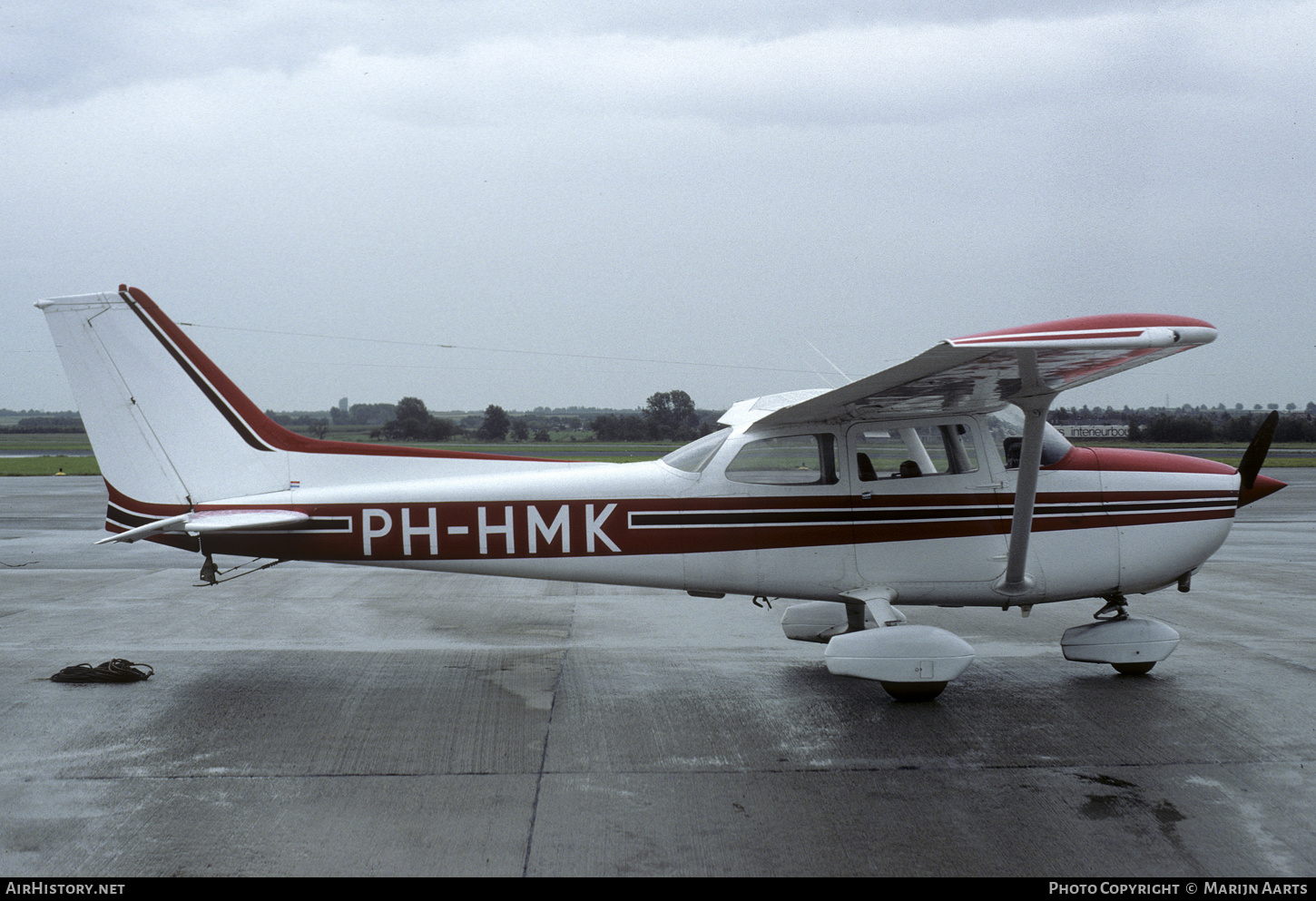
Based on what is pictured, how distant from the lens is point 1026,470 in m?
6.23

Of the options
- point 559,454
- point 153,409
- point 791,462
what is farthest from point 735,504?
point 559,454

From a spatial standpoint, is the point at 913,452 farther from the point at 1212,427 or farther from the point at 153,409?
the point at 1212,427

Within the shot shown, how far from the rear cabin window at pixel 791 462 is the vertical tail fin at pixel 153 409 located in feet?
11.3

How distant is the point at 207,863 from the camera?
13.2 feet

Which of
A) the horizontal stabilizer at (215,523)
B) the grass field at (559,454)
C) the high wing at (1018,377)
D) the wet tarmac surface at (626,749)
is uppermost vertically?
the high wing at (1018,377)

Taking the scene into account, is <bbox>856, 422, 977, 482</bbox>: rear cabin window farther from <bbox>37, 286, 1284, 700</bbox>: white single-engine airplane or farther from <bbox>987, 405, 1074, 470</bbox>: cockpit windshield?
<bbox>987, 405, 1074, 470</bbox>: cockpit windshield

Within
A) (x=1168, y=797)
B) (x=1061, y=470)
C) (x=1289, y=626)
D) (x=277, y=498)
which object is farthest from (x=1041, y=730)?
(x=277, y=498)

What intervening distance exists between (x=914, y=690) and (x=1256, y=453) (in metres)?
3.17

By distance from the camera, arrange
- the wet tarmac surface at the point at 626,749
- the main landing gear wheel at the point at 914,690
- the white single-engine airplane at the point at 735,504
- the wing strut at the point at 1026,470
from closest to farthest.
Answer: the wet tarmac surface at the point at 626,749 → the wing strut at the point at 1026,470 → the main landing gear wheel at the point at 914,690 → the white single-engine airplane at the point at 735,504

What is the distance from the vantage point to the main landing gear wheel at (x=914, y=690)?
623cm

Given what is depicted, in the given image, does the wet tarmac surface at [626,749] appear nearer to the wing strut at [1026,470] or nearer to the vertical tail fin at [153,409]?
the wing strut at [1026,470]

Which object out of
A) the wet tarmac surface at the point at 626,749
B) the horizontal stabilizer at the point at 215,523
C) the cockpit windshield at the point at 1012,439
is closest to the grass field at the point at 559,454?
the wet tarmac surface at the point at 626,749

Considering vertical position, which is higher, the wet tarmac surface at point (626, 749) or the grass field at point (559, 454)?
the grass field at point (559, 454)

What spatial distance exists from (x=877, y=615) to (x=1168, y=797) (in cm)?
→ 215
